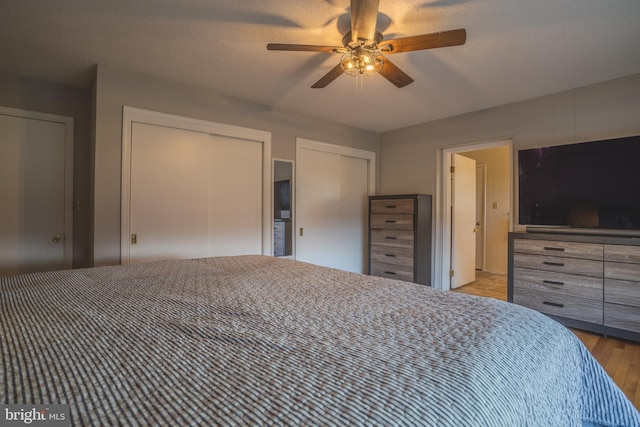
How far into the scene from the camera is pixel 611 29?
189 cm

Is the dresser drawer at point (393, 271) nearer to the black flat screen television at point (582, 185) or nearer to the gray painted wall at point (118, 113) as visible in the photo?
the black flat screen television at point (582, 185)

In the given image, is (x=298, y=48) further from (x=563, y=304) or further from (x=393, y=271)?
(x=563, y=304)

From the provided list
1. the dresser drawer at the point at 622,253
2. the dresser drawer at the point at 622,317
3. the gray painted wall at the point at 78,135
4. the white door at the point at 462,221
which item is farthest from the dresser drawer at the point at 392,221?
the gray painted wall at the point at 78,135

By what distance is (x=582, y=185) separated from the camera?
2723mm

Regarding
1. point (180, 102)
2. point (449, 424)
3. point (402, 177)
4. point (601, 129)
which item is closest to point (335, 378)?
point (449, 424)

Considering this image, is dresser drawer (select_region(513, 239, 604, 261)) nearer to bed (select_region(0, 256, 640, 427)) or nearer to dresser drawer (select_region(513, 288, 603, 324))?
dresser drawer (select_region(513, 288, 603, 324))

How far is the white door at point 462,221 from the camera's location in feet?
13.1

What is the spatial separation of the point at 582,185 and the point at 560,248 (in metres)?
0.65

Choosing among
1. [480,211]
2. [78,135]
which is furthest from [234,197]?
[480,211]

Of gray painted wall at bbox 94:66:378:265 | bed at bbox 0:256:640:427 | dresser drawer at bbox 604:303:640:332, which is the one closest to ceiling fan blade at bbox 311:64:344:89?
gray painted wall at bbox 94:66:378:265

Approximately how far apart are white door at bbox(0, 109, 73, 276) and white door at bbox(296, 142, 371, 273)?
2299 mm

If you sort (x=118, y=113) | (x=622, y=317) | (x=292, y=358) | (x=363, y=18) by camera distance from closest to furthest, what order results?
1. (x=292, y=358)
2. (x=363, y=18)
3. (x=622, y=317)
4. (x=118, y=113)

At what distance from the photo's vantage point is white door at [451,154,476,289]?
3.99 meters

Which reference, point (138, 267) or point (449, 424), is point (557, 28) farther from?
point (138, 267)
